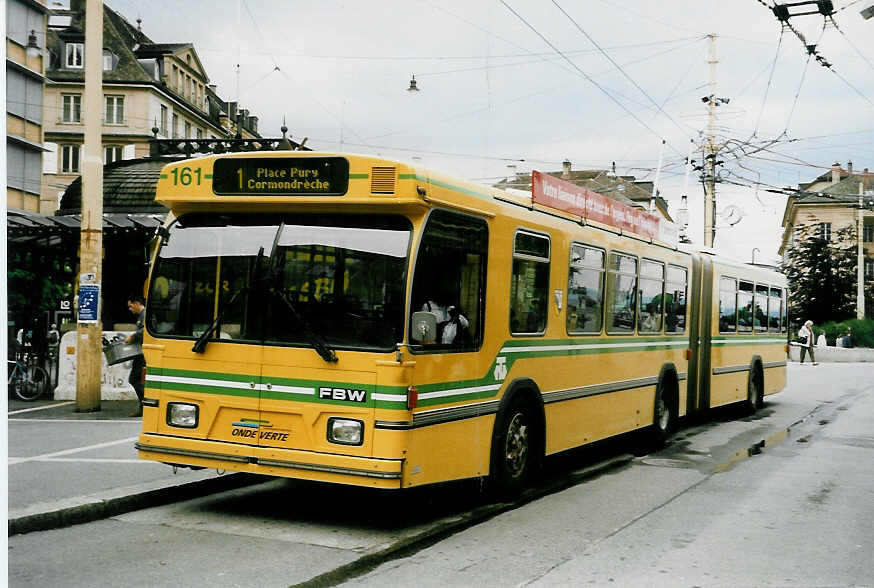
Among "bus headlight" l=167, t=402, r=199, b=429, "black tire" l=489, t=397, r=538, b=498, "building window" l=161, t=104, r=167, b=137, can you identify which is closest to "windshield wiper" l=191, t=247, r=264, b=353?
"bus headlight" l=167, t=402, r=199, b=429

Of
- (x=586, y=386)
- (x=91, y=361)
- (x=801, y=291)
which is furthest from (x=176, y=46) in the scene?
(x=586, y=386)

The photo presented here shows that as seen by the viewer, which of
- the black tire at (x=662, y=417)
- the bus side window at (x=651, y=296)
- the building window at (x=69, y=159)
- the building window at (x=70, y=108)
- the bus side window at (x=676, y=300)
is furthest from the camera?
the building window at (x=69, y=159)

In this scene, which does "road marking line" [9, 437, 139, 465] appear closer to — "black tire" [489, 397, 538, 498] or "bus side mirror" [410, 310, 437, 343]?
"black tire" [489, 397, 538, 498]

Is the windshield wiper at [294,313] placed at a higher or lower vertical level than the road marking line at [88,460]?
higher

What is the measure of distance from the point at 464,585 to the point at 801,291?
54706 millimetres

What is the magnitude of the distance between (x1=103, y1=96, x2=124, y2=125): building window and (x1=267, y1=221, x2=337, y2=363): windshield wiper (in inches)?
2464

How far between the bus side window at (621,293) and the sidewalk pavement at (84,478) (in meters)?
4.44

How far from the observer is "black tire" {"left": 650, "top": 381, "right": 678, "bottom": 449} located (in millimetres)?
13109

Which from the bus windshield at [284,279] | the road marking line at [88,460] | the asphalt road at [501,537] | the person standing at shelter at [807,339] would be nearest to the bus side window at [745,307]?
the asphalt road at [501,537]

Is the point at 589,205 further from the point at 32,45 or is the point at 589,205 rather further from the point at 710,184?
the point at 32,45

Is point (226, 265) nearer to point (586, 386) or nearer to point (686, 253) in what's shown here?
point (586, 386)

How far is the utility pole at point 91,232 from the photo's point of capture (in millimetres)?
13992

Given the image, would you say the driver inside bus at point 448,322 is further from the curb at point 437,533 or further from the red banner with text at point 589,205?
the red banner with text at point 589,205

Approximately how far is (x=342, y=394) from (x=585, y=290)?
13.4ft
